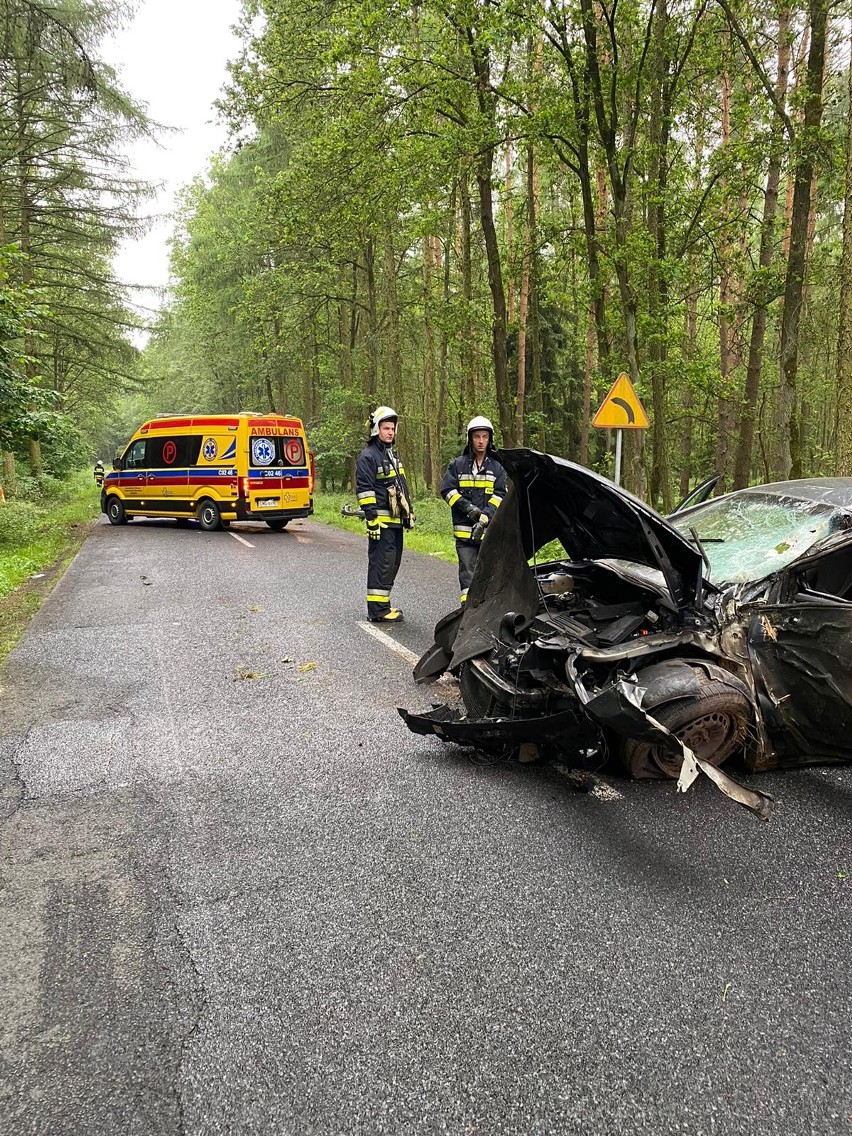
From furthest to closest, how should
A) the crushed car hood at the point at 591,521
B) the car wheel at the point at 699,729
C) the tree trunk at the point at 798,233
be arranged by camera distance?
the tree trunk at the point at 798,233, the crushed car hood at the point at 591,521, the car wheel at the point at 699,729

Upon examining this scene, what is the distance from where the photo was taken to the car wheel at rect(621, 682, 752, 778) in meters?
3.19

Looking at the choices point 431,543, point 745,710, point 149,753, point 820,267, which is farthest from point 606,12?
point 149,753

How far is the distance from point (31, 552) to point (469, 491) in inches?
365

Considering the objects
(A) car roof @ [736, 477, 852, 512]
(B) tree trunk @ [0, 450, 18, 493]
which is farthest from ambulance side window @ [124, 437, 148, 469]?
(A) car roof @ [736, 477, 852, 512]

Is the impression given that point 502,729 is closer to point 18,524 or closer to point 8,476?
point 18,524

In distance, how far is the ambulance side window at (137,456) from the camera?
1638 cm

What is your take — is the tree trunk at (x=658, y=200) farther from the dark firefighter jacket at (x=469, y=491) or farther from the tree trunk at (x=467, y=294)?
the dark firefighter jacket at (x=469, y=491)

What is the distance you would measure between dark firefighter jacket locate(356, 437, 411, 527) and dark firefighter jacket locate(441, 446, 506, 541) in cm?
70

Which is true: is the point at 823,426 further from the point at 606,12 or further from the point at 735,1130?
the point at 735,1130

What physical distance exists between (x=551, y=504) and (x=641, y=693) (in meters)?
1.56

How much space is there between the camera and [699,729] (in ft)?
10.7

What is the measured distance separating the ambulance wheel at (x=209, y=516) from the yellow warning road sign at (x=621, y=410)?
31.4ft

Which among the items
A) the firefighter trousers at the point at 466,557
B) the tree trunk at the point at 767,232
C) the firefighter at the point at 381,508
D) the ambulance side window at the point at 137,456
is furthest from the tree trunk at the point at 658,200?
the ambulance side window at the point at 137,456

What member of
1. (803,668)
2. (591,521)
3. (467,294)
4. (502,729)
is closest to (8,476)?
(467,294)
